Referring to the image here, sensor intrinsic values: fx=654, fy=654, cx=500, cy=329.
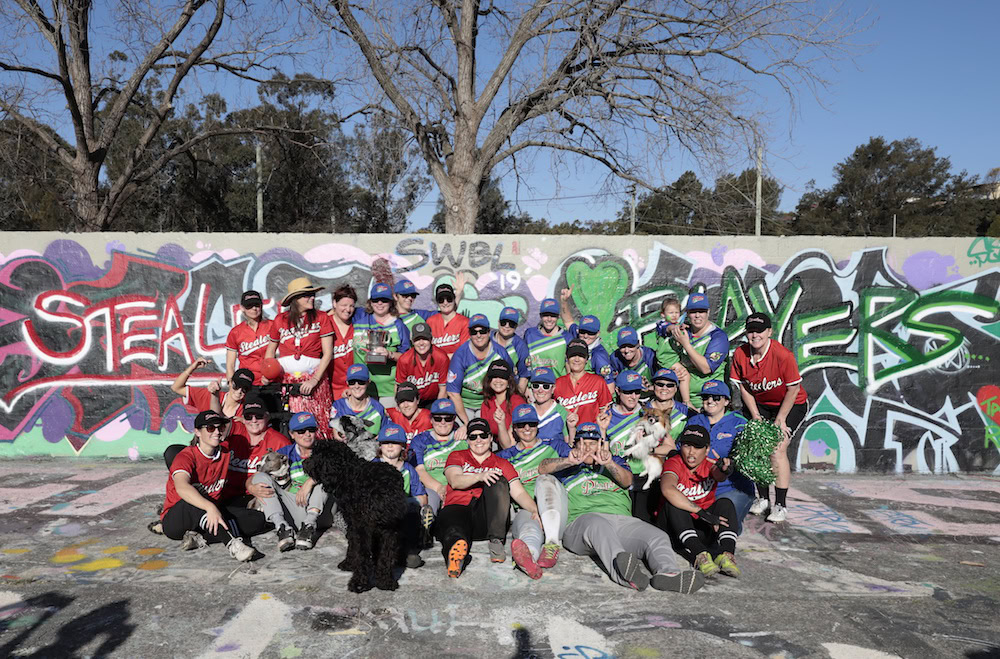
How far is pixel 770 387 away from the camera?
5738 millimetres

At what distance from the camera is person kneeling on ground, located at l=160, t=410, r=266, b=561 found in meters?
4.54

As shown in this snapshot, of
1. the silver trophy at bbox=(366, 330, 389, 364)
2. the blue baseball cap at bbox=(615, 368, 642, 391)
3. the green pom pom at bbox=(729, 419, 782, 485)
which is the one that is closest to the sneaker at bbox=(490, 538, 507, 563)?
the blue baseball cap at bbox=(615, 368, 642, 391)

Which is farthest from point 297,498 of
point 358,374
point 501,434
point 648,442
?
point 648,442

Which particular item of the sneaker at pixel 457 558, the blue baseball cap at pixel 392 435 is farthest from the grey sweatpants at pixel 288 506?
the sneaker at pixel 457 558

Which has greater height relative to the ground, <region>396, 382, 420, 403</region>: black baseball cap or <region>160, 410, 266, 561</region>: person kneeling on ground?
<region>396, 382, 420, 403</region>: black baseball cap

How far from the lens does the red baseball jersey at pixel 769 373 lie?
222 inches

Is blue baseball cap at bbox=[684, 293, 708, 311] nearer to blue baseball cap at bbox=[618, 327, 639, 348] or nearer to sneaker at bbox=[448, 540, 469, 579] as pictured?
blue baseball cap at bbox=[618, 327, 639, 348]

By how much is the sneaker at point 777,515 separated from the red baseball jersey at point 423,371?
304 centimetres

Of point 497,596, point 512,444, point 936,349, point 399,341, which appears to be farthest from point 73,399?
point 936,349

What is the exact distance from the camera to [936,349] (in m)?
7.19

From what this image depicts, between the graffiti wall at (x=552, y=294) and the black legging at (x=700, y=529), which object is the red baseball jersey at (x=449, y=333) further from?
the black legging at (x=700, y=529)

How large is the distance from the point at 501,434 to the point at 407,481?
88cm

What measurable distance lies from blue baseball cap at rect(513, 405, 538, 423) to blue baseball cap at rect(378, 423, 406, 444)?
2.75 feet

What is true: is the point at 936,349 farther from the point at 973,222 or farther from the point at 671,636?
the point at 973,222
